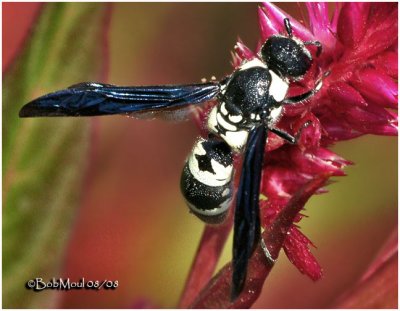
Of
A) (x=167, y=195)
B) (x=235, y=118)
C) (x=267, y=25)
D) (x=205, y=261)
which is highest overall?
(x=267, y=25)

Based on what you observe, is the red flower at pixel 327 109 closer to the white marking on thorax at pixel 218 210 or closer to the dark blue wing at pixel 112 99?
the white marking on thorax at pixel 218 210

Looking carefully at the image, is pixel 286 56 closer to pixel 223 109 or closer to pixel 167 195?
pixel 223 109

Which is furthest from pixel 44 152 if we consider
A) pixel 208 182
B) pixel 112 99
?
pixel 208 182

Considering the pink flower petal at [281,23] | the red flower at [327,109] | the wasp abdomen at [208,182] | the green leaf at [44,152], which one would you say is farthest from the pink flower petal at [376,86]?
the green leaf at [44,152]

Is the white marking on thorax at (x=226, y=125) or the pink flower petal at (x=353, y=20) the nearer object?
the pink flower petal at (x=353, y=20)

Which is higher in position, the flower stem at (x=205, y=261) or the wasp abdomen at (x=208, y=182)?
the wasp abdomen at (x=208, y=182)

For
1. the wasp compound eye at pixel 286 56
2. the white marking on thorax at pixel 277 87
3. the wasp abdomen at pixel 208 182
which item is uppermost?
the wasp compound eye at pixel 286 56

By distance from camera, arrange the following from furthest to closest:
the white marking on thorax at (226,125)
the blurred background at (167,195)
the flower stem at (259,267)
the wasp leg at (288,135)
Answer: the blurred background at (167,195)
the white marking on thorax at (226,125)
the wasp leg at (288,135)
the flower stem at (259,267)
